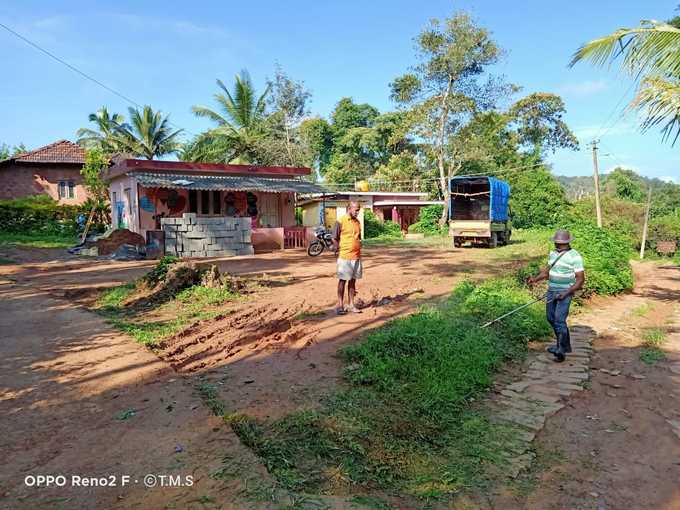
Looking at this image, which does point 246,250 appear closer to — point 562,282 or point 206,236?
point 206,236

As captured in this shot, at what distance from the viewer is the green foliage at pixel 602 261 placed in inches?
386

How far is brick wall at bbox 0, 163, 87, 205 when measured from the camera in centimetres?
2611

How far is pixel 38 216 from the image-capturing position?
79.6 ft

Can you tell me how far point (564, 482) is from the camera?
10.2 feet

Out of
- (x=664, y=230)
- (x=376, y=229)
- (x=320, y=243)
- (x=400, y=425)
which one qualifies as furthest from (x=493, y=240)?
(x=664, y=230)

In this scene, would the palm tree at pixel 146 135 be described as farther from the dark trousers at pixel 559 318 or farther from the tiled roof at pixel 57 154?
the dark trousers at pixel 559 318

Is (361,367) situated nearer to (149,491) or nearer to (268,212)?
(149,491)

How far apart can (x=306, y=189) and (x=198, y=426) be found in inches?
653

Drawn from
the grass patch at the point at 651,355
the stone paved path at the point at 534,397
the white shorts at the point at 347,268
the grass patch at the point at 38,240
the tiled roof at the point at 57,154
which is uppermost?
the tiled roof at the point at 57,154

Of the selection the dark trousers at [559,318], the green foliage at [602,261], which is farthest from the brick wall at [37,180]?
the dark trousers at [559,318]

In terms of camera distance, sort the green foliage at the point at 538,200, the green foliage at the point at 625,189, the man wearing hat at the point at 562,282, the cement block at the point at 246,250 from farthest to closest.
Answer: the green foliage at the point at 625,189 < the green foliage at the point at 538,200 < the cement block at the point at 246,250 < the man wearing hat at the point at 562,282

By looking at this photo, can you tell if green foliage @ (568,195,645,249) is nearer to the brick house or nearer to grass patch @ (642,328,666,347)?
grass patch @ (642,328,666,347)

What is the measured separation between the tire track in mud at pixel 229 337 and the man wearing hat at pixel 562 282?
2.80 meters

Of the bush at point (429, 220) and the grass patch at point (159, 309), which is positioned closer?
the grass patch at point (159, 309)
